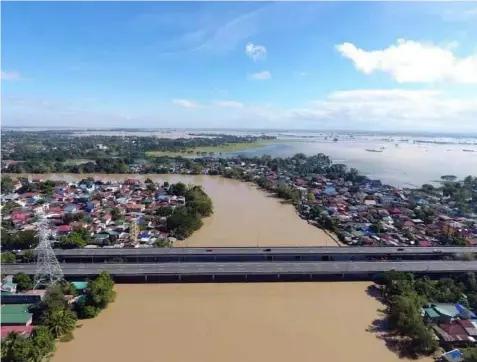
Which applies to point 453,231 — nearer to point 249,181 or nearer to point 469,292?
point 469,292

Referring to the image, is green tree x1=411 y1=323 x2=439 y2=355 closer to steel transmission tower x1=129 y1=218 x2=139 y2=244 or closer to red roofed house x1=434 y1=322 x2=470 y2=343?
red roofed house x1=434 y1=322 x2=470 y2=343

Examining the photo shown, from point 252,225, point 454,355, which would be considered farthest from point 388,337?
point 252,225

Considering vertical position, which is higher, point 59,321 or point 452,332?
point 59,321

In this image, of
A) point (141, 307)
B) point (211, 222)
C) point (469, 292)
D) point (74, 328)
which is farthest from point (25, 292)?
point (469, 292)

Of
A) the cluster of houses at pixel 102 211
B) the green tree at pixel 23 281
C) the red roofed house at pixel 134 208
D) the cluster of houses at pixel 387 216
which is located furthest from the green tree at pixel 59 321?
the cluster of houses at pixel 387 216

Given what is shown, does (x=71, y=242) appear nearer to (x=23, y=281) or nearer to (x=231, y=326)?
(x=23, y=281)

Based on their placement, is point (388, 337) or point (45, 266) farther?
point (45, 266)
